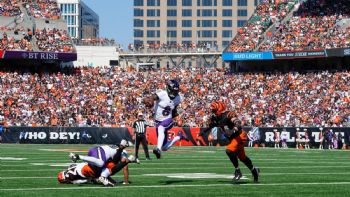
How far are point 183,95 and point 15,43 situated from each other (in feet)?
40.2

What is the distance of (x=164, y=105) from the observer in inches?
685

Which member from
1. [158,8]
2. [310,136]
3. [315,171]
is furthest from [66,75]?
[158,8]

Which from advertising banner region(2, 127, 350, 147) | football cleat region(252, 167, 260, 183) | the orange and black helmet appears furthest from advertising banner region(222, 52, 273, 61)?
the orange and black helmet

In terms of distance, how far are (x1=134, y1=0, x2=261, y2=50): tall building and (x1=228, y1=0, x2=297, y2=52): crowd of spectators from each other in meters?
83.2

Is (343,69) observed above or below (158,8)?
below

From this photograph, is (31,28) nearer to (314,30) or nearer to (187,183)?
(314,30)

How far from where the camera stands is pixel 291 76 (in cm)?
5400

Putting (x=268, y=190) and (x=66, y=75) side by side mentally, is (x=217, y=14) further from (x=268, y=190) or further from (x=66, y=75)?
(x=268, y=190)

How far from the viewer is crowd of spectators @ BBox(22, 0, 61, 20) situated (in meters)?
60.4

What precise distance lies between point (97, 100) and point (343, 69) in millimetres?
15613

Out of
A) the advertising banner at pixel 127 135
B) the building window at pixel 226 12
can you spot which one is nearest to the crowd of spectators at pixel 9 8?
the advertising banner at pixel 127 135

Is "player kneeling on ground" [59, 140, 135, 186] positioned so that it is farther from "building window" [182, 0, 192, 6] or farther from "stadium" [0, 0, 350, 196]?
"building window" [182, 0, 192, 6]

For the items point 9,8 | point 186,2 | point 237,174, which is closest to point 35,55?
point 9,8

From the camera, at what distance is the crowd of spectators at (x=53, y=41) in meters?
58.1
